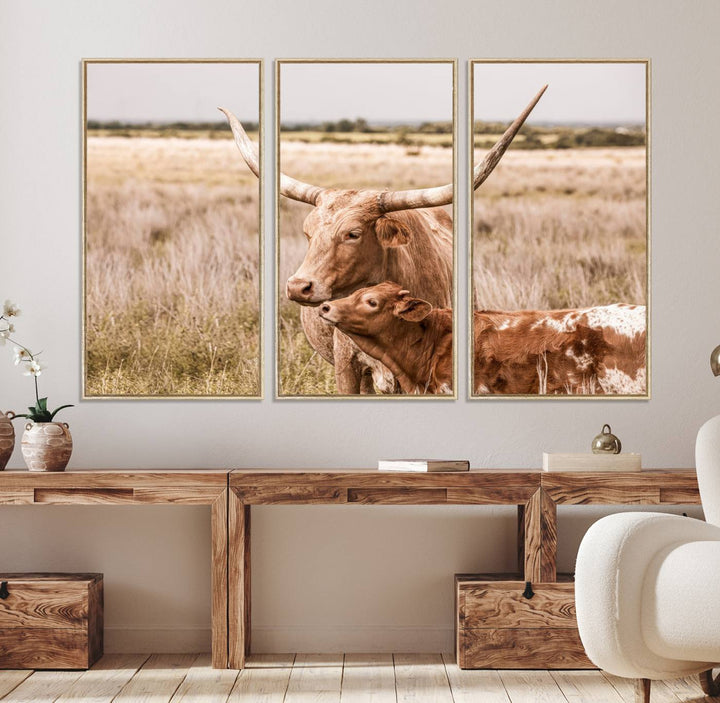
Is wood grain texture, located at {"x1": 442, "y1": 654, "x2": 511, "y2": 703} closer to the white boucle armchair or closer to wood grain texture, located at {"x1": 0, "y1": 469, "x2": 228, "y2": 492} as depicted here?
the white boucle armchair

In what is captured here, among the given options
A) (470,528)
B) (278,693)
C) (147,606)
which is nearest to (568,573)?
(470,528)

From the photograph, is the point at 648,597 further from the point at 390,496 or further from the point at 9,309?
the point at 9,309

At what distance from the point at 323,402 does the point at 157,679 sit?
3.83 feet

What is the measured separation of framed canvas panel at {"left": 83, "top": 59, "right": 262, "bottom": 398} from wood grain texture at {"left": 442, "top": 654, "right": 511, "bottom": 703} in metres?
1.28

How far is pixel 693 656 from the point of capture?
2.35m

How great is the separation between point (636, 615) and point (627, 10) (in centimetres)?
244

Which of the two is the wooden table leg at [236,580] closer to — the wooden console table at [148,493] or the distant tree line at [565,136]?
the wooden console table at [148,493]

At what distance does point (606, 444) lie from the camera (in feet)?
11.2

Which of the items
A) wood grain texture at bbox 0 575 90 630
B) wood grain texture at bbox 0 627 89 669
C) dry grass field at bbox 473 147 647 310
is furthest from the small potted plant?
dry grass field at bbox 473 147 647 310

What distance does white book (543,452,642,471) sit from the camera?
3340mm

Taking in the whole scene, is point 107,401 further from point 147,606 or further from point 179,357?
point 147,606

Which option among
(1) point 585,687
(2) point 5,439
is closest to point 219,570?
(2) point 5,439

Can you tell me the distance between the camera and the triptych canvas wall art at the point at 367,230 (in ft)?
12.2

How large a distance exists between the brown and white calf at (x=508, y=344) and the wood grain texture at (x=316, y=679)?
1064 mm
